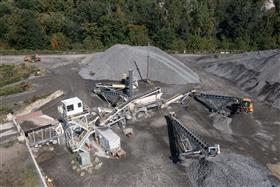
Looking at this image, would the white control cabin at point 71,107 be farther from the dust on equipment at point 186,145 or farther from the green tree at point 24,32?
the green tree at point 24,32

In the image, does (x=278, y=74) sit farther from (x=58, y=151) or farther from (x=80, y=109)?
(x=58, y=151)

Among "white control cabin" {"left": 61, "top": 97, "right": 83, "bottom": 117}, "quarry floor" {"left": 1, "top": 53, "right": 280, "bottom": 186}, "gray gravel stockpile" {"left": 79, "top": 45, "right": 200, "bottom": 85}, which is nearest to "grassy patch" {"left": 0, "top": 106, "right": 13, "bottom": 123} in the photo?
"quarry floor" {"left": 1, "top": 53, "right": 280, "bottom": 186}

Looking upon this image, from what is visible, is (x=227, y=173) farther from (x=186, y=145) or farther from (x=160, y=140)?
(x=160, y=140)

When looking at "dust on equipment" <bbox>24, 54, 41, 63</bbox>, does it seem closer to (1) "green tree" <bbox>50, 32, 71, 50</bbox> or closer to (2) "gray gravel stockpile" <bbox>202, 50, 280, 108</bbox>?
(1) "green tree" <bbox>50, 32, 71, 50</bbox>

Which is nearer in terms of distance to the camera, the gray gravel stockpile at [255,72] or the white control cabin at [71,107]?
the white control cabin at [71,107]

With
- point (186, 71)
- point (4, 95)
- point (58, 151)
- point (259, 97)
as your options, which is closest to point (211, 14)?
point (186, 71)

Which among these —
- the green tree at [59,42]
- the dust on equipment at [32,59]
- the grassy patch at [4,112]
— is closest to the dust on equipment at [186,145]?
the grassy patch at [4,112]
